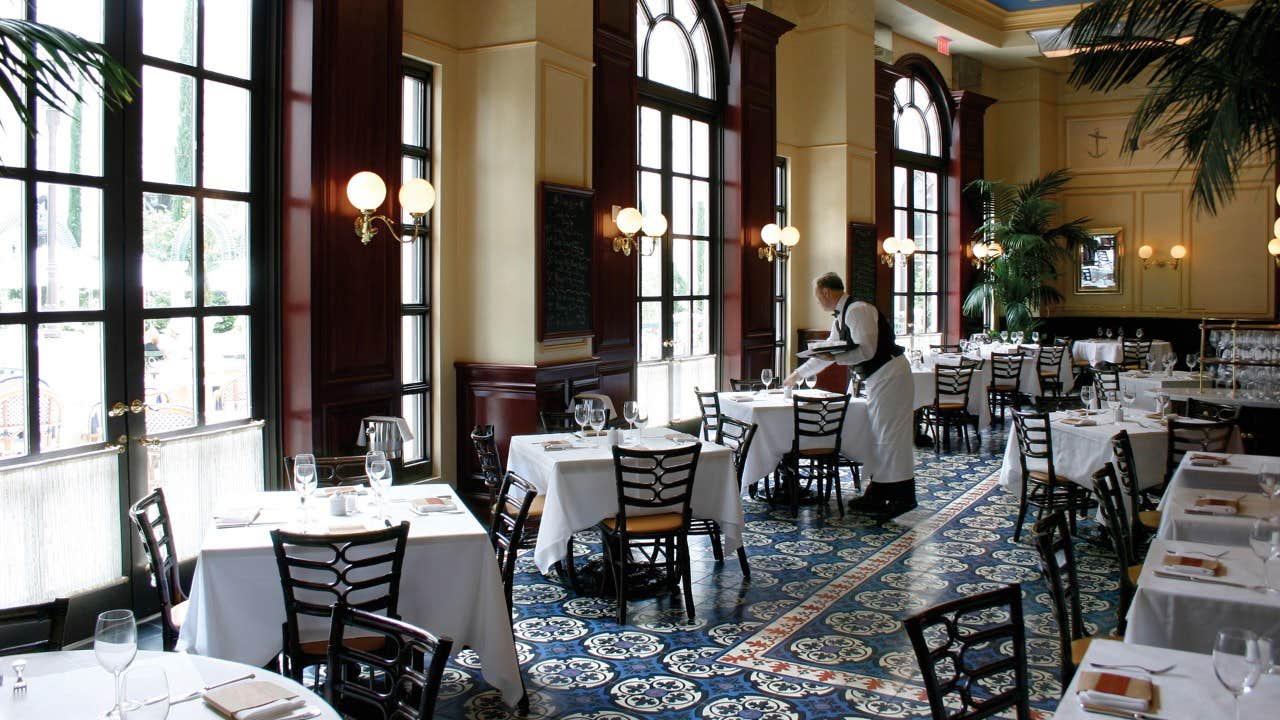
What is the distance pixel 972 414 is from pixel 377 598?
28.9 feet

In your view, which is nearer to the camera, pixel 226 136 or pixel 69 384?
pixel 69 384

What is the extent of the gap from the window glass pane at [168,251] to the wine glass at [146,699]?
3.70m

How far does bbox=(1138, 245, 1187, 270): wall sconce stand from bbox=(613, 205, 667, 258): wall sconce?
36.2 feet

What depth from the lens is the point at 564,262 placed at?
25.8 feet

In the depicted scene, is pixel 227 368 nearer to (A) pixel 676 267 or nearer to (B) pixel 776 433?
(B) pixel 776 433

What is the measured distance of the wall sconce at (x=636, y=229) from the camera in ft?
28.2

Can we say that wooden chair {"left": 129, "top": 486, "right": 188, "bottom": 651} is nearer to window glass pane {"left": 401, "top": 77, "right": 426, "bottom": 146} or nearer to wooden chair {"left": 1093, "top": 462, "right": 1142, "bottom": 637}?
wooden chair {"left": 1093, "top": 462, "right": 1142, "bottom": 637}

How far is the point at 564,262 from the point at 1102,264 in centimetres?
1285

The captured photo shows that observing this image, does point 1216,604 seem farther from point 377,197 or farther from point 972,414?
point 972,414

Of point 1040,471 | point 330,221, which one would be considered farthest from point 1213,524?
point 330,221

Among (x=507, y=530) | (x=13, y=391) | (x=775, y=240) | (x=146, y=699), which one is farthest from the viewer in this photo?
(x=775, y=240)

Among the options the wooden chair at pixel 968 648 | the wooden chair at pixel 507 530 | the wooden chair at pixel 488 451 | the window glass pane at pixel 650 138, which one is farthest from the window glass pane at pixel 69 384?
the window glass pane at pixel 650 138

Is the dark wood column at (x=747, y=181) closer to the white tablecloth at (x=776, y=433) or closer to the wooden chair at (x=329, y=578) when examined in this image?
the white tablecloth at (x=776, y=433)

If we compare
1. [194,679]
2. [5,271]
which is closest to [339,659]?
[194,679]
